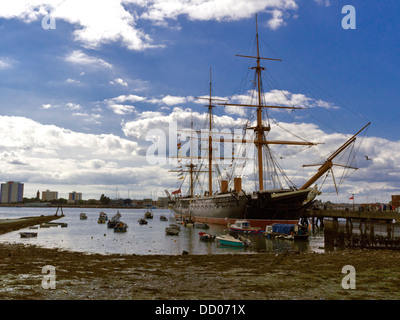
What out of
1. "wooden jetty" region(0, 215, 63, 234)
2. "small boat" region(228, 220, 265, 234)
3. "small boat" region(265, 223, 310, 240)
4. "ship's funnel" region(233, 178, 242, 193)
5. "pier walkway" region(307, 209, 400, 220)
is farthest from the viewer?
"ship's funnel" region(233, 178, 242, 193)

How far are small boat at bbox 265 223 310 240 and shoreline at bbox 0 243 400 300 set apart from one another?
2335 centimetres

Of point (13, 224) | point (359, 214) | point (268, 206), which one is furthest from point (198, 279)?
point (13, 224)

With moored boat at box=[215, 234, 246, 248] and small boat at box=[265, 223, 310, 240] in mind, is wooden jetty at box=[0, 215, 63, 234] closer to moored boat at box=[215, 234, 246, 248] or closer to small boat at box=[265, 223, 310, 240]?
moored boat at box=[215, 234, 246, 248]

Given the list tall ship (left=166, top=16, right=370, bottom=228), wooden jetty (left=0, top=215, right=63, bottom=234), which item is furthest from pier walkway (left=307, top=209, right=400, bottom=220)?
wooden jetty (left=0, top=215, right=63, bottom=234)

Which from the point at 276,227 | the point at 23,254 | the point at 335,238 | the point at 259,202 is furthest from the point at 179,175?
the point at 23,254

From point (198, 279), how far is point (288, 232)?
119ft

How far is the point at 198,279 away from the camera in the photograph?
18.1 meters

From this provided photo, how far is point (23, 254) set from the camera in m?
28.2

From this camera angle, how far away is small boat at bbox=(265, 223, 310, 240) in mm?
48469

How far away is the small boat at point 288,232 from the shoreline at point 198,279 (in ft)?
76.6

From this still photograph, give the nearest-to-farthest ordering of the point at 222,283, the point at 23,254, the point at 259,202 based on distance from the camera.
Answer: the point at 222,283 → the point at 23,254 → the point at 259,202
